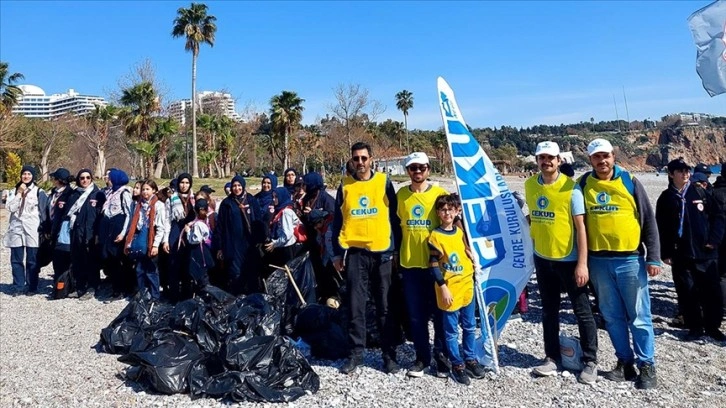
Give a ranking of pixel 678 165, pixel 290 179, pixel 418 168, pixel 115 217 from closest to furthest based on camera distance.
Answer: pixel 418 168
pixel 678 165
pixel 115 217
pixel 290 179

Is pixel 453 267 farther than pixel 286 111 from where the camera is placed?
No

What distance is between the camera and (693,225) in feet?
16.7

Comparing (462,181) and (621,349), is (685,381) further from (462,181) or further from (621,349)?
(462,181)

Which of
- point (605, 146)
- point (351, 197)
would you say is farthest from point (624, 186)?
point (351, 197)

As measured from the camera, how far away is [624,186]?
3834 millimetres

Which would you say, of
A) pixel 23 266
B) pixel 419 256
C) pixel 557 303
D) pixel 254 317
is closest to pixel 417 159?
pixel 419 256

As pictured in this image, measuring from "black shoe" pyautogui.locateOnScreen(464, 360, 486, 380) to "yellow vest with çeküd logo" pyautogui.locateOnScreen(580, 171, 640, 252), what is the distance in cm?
138

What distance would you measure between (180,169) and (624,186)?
64.6 m

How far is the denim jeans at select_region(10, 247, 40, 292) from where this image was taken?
7707 mm

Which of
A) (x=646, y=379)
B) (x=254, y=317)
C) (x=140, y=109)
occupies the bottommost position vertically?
(x=646, y=379)

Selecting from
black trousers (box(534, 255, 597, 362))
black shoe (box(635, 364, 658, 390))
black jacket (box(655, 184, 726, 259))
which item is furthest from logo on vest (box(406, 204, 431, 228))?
black jacket (box(655, 184, 726, 259))

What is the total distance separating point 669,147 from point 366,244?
14833 cm

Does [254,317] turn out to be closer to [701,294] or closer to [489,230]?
A: [489,230]

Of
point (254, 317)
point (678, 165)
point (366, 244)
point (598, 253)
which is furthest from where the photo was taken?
point (678, 165)
